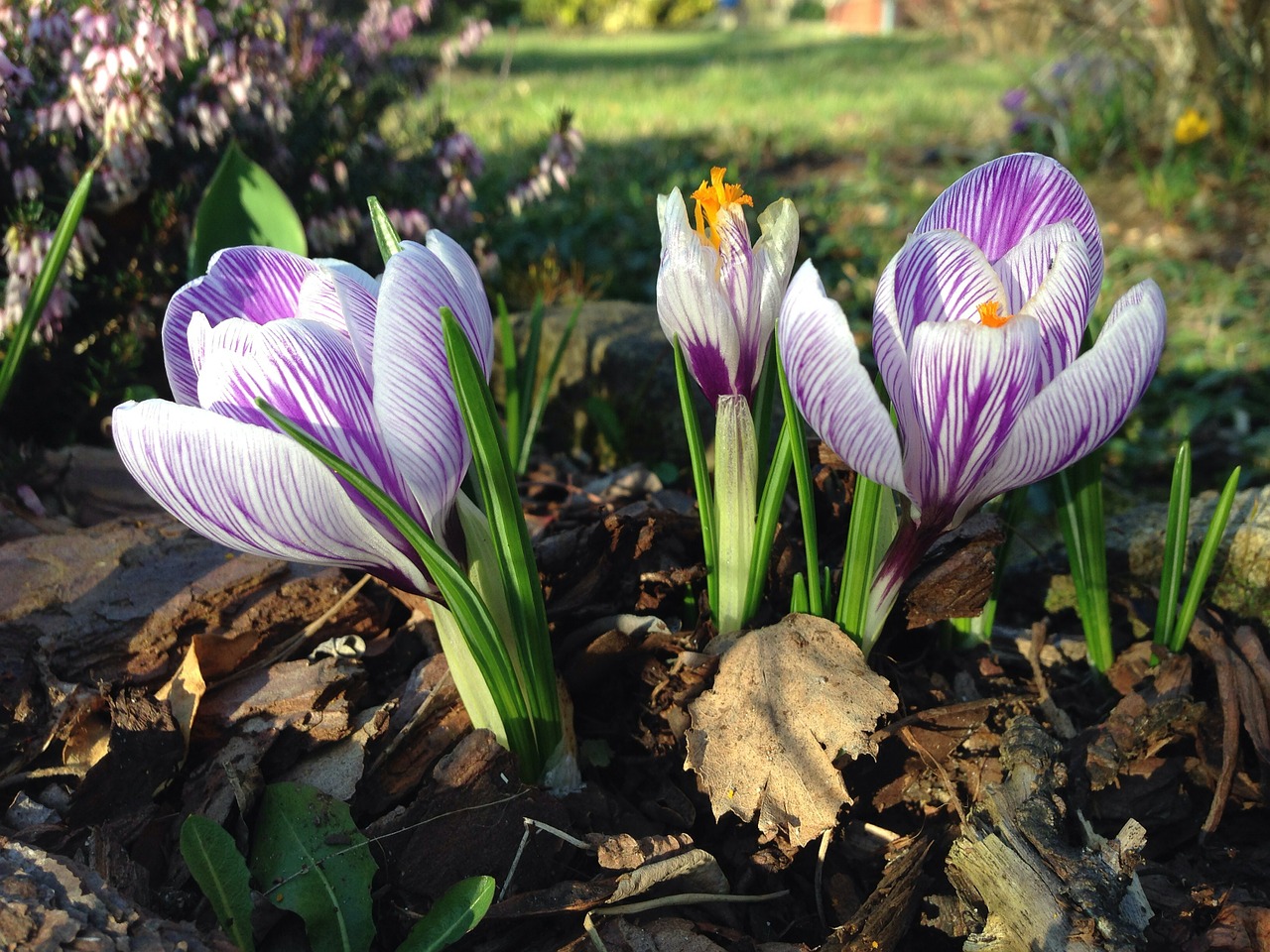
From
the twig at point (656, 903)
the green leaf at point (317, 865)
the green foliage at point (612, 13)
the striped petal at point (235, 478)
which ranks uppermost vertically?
the green foliage at point (612, 13)

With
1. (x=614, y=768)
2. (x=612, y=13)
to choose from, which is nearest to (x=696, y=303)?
(x=614, y=768)

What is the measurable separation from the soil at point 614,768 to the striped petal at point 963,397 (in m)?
0.23

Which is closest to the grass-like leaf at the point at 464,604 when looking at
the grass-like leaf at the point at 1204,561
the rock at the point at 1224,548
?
the grass-like leaf at the point at 1204,561

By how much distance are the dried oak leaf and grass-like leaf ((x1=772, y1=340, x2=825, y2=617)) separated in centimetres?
4

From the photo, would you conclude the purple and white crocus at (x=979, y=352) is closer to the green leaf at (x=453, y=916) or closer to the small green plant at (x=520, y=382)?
the green leaf at (x=453, y=916)

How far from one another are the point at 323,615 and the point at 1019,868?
917 millimetres

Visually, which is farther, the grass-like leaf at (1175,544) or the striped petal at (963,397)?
the grass-like leaf at (1175,544)

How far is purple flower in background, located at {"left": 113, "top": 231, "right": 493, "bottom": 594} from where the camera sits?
0.92 metres

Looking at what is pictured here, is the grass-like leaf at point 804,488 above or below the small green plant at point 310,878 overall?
above

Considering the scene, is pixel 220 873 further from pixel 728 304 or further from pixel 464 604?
pixel 728 304

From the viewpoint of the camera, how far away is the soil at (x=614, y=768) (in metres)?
1.09

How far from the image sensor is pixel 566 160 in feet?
9.25

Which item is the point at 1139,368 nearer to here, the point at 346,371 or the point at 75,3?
the point at 346,371

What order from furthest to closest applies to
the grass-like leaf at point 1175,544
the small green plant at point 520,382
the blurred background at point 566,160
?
the blurred background at point 566,160
the small green plant at point 520,382
the grass-like leaf at point 1175,544
